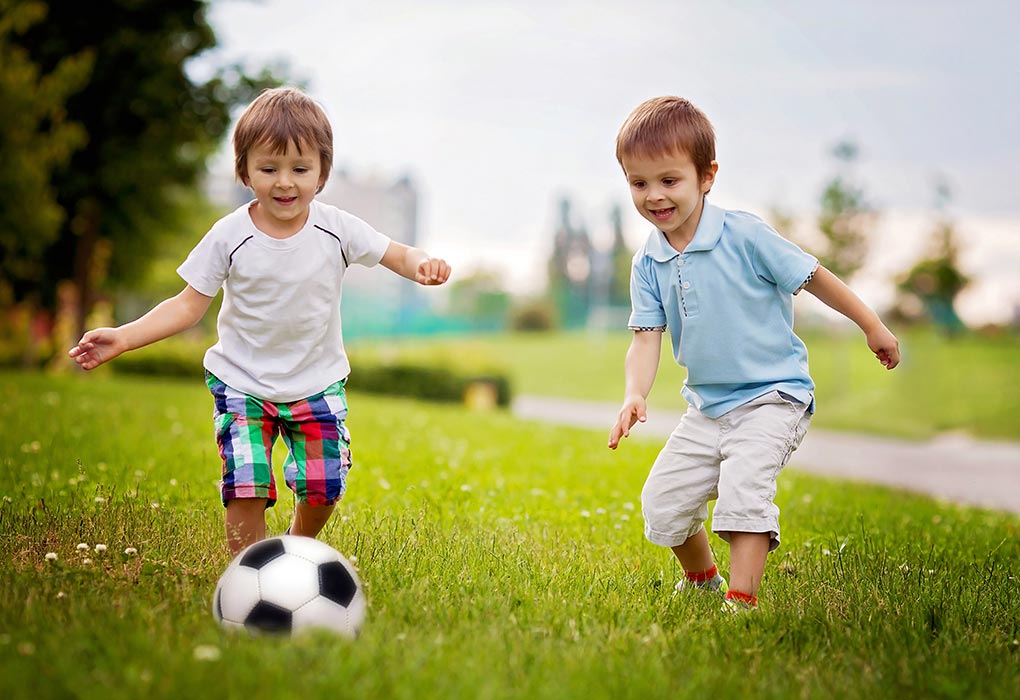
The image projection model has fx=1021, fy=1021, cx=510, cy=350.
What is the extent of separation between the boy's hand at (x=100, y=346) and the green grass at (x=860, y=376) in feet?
52.5

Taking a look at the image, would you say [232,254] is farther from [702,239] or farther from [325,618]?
[702,239]

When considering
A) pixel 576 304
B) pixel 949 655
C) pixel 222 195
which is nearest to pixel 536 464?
pixel 949 655

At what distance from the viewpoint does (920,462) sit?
14.4 meters

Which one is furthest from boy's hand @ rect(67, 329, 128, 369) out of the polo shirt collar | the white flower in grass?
the polo shirt collar

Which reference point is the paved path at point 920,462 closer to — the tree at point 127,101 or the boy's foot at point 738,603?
the boy's foot at point 738,603

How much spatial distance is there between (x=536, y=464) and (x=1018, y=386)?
2037 centimetres

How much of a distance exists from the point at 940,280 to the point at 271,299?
1296 inches

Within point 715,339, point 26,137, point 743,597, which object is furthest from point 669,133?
point 26,137

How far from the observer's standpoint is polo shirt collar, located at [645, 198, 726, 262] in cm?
420

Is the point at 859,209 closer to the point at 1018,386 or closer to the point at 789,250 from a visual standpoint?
the point at 1018,386

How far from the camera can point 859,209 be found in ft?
79.3

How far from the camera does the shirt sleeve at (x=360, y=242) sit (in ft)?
14.2

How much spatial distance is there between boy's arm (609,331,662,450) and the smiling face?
1.58ft

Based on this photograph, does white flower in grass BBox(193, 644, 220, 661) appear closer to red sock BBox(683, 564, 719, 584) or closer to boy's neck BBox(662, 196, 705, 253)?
red sock BBox(683, 564, 719, 584)
